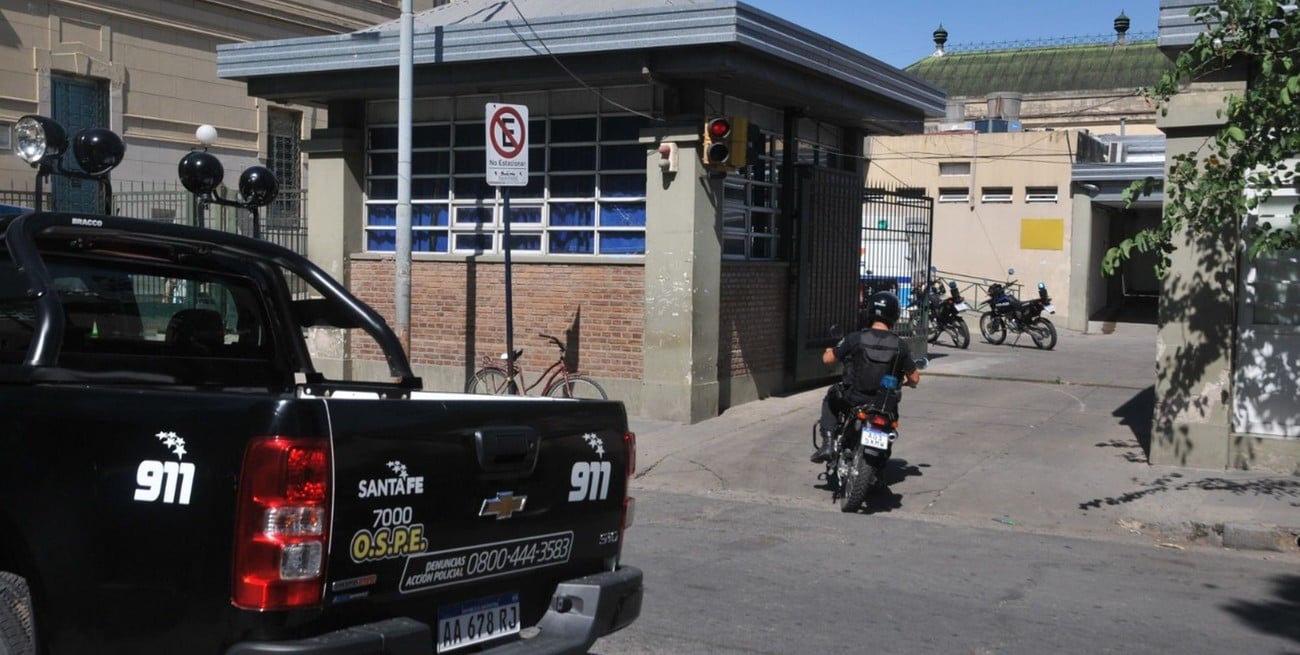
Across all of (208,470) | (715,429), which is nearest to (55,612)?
(208,470)

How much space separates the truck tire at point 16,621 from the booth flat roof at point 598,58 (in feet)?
31.8

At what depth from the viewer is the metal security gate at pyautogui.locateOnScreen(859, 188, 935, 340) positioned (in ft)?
57.9

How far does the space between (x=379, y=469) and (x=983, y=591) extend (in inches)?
193

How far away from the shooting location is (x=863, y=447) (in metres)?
10.0

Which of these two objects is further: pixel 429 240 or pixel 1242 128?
pixel 429 240

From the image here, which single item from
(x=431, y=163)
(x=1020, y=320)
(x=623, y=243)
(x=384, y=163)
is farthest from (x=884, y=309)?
(x=1020, y=320)

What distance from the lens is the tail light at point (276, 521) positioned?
12.1 ft

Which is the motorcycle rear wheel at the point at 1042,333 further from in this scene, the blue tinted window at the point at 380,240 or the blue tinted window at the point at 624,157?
the blue tinted window at the point at 380,240

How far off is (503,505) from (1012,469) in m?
8.05

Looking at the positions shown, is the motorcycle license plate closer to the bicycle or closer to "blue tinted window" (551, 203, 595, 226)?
the bicycle

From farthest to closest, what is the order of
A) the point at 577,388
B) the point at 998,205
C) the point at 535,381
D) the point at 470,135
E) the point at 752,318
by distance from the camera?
the point at 998,205 < the point at 470,135 < the point at 752,318 < the point at 535,381 < the point at 577,388

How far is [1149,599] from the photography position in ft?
25.0

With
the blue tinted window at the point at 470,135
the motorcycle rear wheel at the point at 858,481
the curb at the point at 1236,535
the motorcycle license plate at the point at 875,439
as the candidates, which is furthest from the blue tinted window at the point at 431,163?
the curb at the point at 1236,535

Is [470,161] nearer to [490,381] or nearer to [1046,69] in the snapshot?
[490,381]
